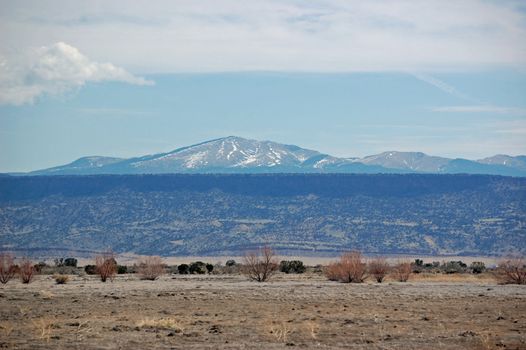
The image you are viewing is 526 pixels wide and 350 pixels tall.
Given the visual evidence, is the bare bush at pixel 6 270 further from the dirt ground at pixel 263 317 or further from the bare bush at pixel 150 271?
the bare bush at pixel 150 271

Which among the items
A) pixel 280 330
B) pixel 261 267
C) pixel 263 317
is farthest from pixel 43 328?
pixel 261 267

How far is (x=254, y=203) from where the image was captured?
135 metres

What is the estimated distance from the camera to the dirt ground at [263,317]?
23.6 metres

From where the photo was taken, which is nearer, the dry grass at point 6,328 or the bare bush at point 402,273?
the dry grass at point 6,328

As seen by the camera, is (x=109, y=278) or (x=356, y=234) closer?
(x=109, y=278)

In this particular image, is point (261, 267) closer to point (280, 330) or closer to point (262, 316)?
point (262, 316)

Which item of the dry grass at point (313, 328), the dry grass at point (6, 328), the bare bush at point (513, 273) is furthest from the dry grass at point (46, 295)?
the bare bush at point (513, 273)

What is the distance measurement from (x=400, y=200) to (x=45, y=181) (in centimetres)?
5988

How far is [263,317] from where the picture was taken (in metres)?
29.2

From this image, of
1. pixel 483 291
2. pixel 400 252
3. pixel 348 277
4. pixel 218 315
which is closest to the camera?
pixel 218 315

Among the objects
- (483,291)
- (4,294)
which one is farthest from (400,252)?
(4,294)

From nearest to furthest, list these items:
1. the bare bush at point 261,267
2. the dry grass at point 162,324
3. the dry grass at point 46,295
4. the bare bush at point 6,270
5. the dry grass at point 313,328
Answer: the dry grass at point 313,328 → the dry grass at point 162,324 → the dry grass at point 46,295 → the bare bush at point 6,270 → the bare bush at point 261,267

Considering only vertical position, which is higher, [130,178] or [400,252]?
[130,178]

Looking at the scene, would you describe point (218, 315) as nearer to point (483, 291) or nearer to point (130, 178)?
point (483, 291)
